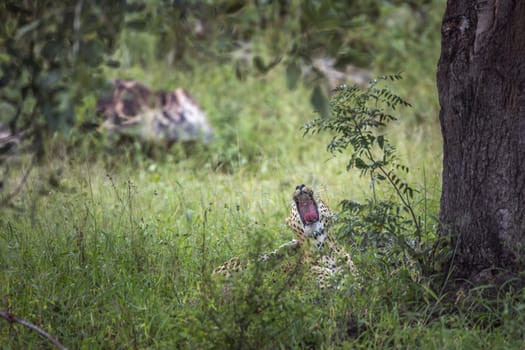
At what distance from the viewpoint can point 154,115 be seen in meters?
8.30

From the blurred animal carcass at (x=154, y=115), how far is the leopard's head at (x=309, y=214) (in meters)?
4.07

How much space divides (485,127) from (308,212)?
1100mm

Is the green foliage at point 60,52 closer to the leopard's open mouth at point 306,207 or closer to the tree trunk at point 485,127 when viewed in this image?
the leopard's open mouth at point 306,207

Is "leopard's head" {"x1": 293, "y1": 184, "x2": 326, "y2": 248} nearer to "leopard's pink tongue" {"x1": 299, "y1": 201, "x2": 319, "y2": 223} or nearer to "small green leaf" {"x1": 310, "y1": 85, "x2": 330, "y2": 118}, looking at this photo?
"leopard's pink tongue" {"x1": 299, "y1": 201, "x2": 319, "y2": 223}

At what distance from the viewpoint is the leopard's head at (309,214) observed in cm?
418

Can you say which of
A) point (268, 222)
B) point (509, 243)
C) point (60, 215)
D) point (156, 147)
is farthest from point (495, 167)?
point (156, 147)

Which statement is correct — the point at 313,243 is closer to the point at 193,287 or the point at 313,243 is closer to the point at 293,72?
the point at 193,287

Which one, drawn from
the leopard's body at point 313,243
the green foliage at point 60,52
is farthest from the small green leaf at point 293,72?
the leopard's body at point 313,243

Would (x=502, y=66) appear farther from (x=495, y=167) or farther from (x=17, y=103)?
(x=17, y=103)

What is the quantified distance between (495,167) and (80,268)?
2.39m

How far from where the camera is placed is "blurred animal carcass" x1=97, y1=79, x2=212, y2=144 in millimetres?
8023

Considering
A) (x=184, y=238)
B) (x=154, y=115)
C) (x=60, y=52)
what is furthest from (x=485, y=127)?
(x=154, y=115)

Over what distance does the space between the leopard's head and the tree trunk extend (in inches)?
27.6

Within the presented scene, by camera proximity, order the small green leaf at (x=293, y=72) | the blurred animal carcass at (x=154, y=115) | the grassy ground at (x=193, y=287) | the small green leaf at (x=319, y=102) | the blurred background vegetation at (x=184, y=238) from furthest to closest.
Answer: the blurred animal carcass at (x=154, y=115) → the grassy ground at (x=193, y=287) → the blurred background vegetation at (x=184, y=238) → the small green leaf at (x=293, y=72) → the small green leaf at (x=319, y=102)
